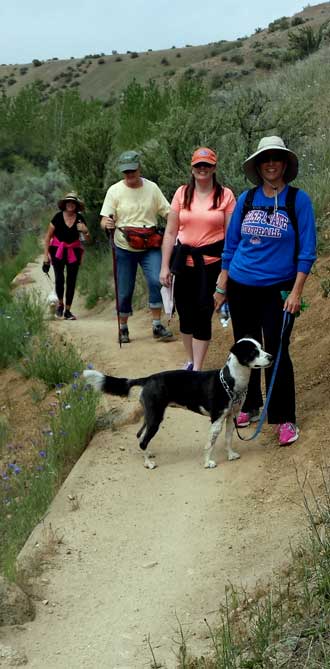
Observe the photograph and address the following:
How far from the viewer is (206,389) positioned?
228 inches

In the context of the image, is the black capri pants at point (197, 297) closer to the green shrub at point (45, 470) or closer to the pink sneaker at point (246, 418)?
the pink sneaker at point (246, 418)

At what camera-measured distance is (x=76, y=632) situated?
163 inches

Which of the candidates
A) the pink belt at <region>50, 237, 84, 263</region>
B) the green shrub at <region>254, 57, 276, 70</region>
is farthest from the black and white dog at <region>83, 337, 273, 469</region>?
the green shrub at <region>254, 57, 276, 70</region>

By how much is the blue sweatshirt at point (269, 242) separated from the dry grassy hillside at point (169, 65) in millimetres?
38791

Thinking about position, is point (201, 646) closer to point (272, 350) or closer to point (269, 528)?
point (269, 528)

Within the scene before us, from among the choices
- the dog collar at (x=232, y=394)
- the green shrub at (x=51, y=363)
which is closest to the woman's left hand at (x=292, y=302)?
the dog collar at (x=232, y=394)

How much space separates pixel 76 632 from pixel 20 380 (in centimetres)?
521

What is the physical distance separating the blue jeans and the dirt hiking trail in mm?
2188

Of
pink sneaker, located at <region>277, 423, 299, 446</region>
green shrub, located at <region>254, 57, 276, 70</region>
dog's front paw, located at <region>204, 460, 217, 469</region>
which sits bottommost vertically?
dog's front paw, located at <region>204, 460, 217, 469</region>

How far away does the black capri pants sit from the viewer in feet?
22.8

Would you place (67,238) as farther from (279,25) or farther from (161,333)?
(279,25)

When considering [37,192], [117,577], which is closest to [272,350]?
[117,577]

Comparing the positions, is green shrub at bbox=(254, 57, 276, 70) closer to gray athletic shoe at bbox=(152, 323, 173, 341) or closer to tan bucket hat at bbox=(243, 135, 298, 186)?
gray athletic shoe at bbox=(152, 323, 173, 341)

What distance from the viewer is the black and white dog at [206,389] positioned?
5.53m
